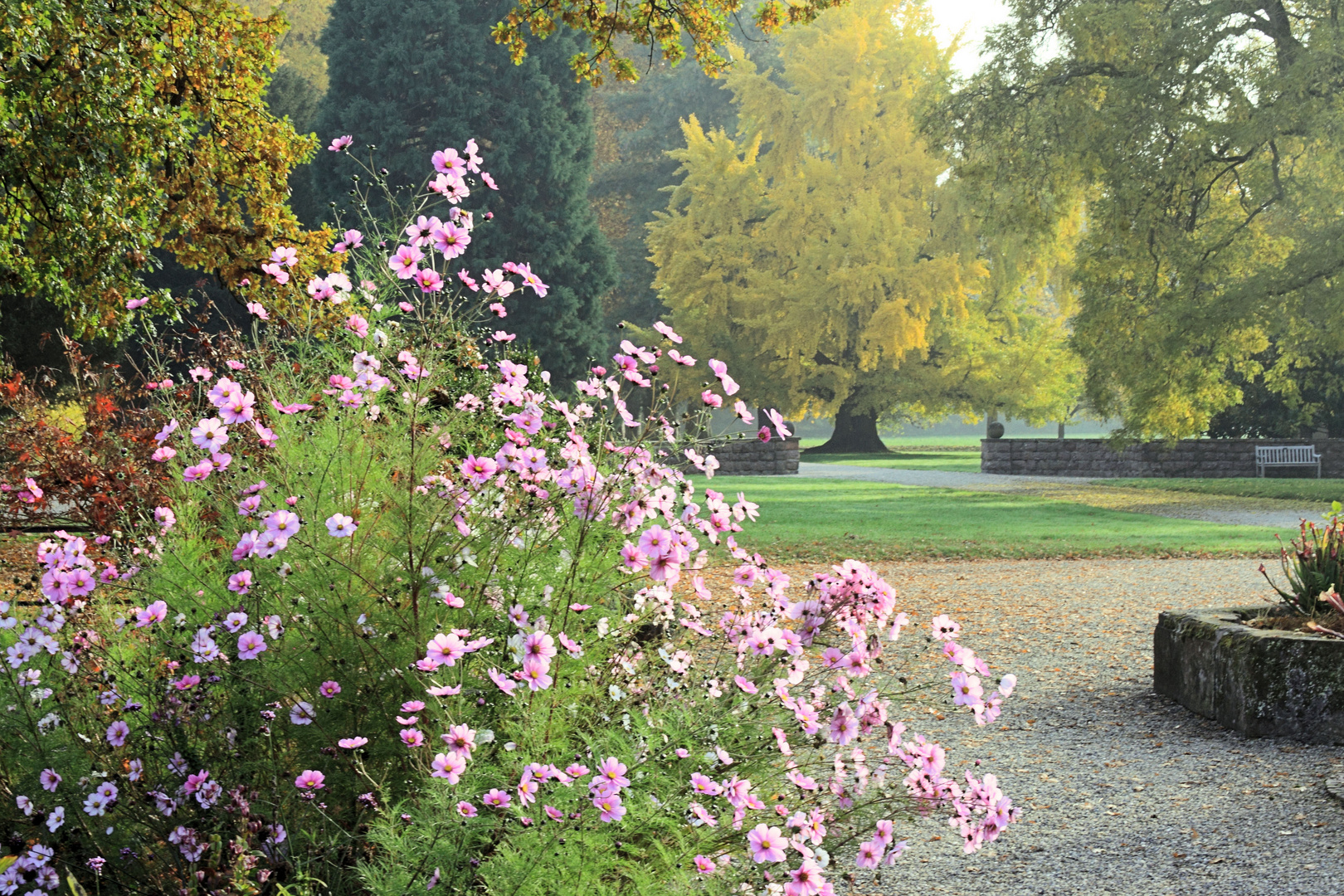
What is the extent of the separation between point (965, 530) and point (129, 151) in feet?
33.5

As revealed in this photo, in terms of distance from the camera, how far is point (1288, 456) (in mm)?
24250

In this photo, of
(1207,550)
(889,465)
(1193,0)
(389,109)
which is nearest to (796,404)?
(889,465)

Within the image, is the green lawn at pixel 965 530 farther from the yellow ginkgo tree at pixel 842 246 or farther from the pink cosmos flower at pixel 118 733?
the yellow ginkgo tree at pixel 842 246

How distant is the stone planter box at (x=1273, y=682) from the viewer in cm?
511

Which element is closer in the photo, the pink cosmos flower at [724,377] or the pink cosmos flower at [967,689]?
the pink cosmos flower at [724,377]

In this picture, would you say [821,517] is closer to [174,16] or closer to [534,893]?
[174,16]

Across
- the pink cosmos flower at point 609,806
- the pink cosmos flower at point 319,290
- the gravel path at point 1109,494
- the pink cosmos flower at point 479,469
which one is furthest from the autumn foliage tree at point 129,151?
the gravel path at point 1109,494

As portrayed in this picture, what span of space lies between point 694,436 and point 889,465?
28277mm

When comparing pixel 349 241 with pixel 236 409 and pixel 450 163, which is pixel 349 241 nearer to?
pixel 450 163

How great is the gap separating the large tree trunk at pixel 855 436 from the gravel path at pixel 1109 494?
713 centimetres

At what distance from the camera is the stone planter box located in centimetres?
511

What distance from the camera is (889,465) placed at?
102 feet

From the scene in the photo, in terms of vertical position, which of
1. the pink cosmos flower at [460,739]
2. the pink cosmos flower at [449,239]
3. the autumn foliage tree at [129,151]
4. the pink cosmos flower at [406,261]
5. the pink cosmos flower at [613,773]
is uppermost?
the autumn foliage tree at [129,151]

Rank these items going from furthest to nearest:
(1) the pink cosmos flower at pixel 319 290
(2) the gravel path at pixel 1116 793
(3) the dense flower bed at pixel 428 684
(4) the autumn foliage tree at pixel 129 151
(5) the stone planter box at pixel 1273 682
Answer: (4) the autumn foliage tree at pixel 129 151, (5) the stone planter box at pixel 1273 682, (2) the gravel path at pixel 1116 793, (1) the pink cosmos flower at pixel 319 290, (3) the dense flower bed at pixel 428 684
